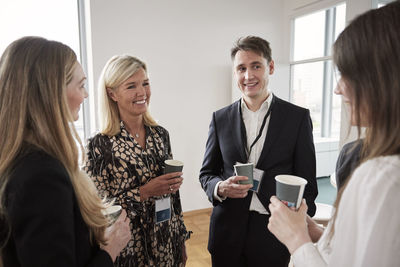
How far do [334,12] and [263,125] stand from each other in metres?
3.05

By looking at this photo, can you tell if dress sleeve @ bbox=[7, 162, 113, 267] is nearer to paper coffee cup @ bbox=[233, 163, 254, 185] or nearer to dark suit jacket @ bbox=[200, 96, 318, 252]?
paper coffee cup @ bbox=[233, 163, 254, 185]

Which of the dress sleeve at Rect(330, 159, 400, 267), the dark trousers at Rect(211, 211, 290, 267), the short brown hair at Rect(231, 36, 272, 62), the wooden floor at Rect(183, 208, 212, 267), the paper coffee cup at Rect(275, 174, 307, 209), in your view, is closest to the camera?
the dress sleeve at Rect(330, 159, 400, 267)

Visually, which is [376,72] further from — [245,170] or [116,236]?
[116,236]

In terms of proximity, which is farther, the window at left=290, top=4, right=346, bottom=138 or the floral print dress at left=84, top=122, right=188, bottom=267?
the window at left=290, top=4, right=346, bottom=138

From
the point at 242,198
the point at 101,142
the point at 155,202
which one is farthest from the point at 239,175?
the point at 101,142

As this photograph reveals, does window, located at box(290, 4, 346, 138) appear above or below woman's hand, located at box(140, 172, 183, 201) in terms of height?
above

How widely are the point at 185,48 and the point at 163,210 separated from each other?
2783 mm

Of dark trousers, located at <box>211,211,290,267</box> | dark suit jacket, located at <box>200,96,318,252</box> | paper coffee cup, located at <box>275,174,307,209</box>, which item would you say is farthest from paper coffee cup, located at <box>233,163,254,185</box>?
paper coffee cup, located at <box>275,174,307,209</box>

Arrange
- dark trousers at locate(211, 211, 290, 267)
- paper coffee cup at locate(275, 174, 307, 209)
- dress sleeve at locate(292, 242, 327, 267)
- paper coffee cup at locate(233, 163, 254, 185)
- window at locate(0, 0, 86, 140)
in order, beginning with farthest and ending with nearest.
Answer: window at locate(0, 0, 86, 140)
dark trousers at locate(211, 211, 290, 267)
paper coffee cup at locate(233, 163, 254, 185)
paper coffee cup at locate(275, 174, 307, 209)
dress sleeve at locate(292, 242, 327, 267)

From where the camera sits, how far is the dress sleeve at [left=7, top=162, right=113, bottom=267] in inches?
27.8

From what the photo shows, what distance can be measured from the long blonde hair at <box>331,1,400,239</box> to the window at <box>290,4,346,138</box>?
3.30 metres

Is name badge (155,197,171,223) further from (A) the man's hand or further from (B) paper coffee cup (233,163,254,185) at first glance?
(B) paper coffee cup (233,163,254,185)

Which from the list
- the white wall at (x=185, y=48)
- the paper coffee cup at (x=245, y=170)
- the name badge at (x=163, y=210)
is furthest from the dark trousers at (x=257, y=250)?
the white wall at (x=185, y=48)

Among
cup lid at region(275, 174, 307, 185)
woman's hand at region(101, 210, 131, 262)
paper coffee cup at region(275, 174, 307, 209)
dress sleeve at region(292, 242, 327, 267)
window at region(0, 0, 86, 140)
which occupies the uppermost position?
window at region(0, 0, 86, 140)
